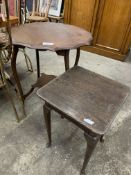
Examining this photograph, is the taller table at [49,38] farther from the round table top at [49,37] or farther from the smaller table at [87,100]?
the smaller table at [87,100]

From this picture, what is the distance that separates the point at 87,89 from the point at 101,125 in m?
0.31

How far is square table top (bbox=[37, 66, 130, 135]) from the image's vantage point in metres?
0.91

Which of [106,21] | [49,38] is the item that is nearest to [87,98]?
[49,38]

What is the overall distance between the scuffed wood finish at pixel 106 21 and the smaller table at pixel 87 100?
1.64m

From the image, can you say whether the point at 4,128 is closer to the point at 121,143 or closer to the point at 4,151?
the point at 4,151

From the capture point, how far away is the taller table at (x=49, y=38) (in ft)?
3.76

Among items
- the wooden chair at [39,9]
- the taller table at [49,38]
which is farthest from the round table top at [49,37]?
the wooden chair at [39,9]

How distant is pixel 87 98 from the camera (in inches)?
41.1

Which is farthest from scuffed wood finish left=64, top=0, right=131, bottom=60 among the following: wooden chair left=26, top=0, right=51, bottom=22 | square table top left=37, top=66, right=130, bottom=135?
square table top left=37, top=66, right=130, bottom=135

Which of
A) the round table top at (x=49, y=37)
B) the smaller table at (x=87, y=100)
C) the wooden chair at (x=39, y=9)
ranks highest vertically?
the round table top at (x=49, y=37)

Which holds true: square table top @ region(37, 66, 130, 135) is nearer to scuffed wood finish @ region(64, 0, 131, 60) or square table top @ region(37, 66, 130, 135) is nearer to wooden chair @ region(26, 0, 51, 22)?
scuffed wood finish @ region(64, 0, 131, 60)

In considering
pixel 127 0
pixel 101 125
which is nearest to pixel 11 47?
pixel 101 125

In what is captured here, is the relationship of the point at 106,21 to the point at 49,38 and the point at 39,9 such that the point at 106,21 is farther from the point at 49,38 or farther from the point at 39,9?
the point at 49,38

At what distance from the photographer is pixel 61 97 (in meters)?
1.03
